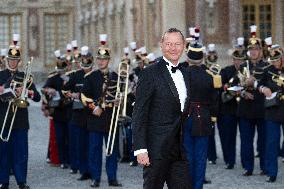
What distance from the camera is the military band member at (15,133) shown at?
A: 13.6 m

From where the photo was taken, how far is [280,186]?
13375 mm

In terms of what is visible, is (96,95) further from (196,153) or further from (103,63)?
(196,153)

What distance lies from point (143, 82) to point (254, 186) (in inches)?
226

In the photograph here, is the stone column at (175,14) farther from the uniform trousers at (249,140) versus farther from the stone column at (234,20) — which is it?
the uniform trousers at (249,140)

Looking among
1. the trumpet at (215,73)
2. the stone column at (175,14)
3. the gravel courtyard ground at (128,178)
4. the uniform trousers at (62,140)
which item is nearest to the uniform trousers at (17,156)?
the gravel courtyard ground at (128,178)

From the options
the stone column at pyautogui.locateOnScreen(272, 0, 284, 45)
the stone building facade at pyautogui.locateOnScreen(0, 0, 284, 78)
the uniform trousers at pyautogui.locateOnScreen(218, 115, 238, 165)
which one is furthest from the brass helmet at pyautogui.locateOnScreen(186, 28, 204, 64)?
the stone column at pyautogui.locateOnScreen(272, 0, 284, 45)

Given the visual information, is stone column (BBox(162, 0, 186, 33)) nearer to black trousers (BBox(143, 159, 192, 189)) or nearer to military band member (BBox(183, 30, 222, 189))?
military band member (BBox(183, 30, 222, 189))

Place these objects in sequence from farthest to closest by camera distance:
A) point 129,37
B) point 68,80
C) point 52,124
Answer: point 129,37 < point 52,124 < point 68,80

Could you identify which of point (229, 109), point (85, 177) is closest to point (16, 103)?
point (85, 177)

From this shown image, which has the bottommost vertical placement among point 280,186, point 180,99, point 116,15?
point 280,186

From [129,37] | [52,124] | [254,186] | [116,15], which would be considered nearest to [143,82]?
[254,186]

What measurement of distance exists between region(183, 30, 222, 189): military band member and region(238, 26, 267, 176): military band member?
241 centimetres

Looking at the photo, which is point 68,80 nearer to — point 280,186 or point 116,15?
point 280,186

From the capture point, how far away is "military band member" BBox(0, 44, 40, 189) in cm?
1358
